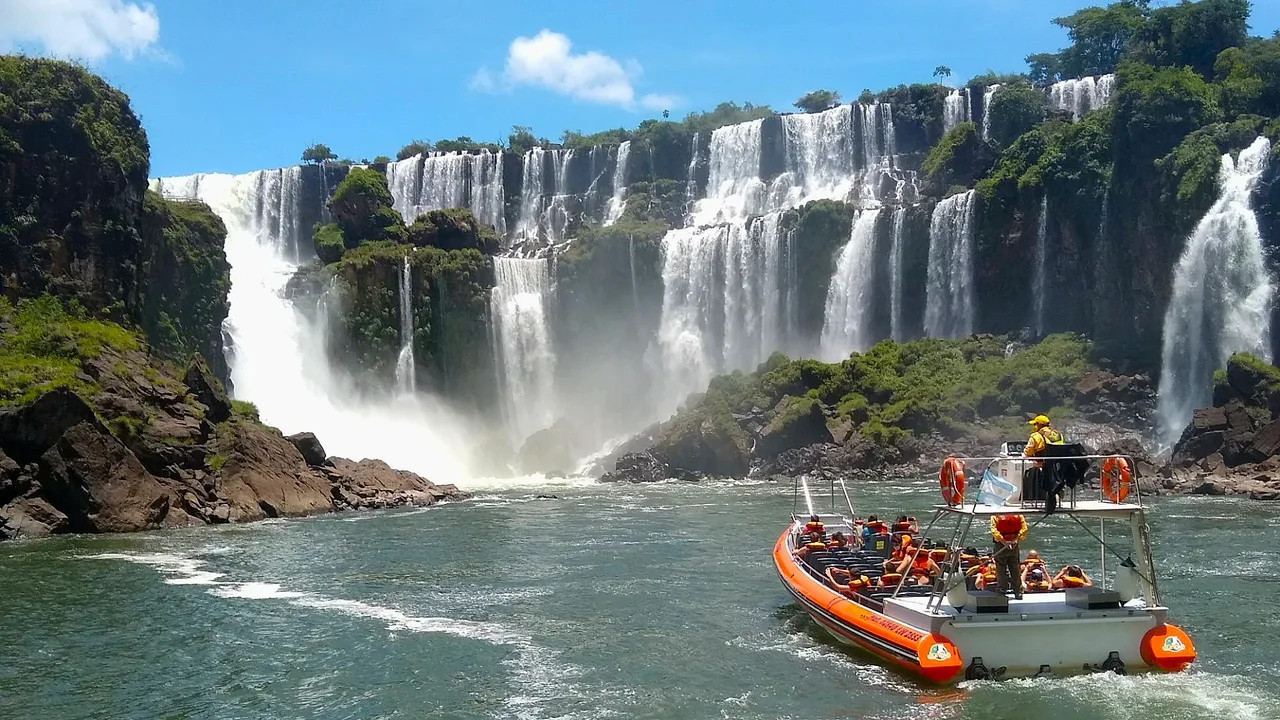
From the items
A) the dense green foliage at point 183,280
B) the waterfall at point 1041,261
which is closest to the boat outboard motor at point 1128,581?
the dense green foliage at point 183,280

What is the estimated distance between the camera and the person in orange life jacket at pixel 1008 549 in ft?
47.6

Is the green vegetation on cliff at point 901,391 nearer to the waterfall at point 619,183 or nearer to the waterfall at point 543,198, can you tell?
the waterfall at point 619,183

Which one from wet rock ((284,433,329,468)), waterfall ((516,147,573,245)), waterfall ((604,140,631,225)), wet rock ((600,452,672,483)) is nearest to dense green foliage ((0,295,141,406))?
wet rock ((284,433,329,468))

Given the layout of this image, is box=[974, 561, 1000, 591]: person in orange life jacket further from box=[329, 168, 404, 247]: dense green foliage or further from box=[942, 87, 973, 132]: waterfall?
box=[942, 87, 973, 132]: waterfall

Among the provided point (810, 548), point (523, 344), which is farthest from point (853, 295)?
point (810, 548)

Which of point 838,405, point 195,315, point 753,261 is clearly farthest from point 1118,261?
point 195,315

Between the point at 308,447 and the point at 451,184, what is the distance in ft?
135

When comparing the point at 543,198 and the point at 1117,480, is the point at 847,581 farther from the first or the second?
the point at 543,198

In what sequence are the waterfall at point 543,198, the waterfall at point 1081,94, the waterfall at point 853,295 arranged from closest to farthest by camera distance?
the waterfall at point 853,295
the waterfall at point 1081,94
the waterfall at point 543,198

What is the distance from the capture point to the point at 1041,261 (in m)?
57.9

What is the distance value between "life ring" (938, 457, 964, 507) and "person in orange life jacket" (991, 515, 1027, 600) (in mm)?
549

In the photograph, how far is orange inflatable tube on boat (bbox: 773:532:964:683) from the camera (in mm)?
14000

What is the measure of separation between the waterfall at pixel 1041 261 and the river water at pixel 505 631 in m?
27.4

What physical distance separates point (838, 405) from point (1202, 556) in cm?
2874
